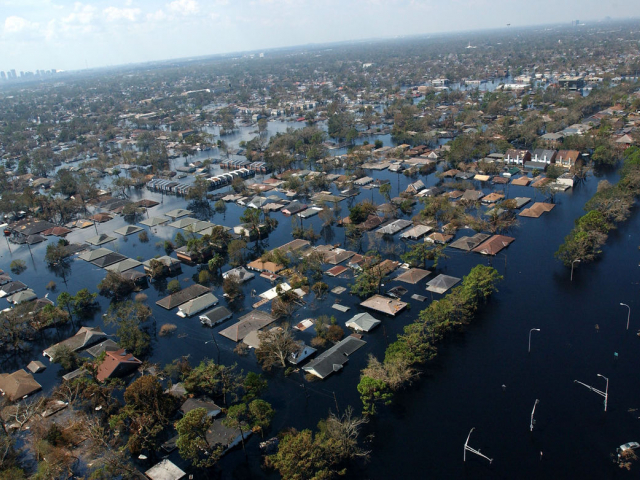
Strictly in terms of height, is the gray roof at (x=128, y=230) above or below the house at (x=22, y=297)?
above

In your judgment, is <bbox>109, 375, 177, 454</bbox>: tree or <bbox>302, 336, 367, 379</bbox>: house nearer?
<bbox>109, 375, 177, 454</bbox>: tree

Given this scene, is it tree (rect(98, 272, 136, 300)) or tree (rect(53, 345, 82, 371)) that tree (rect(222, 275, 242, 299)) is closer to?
tree (rect(98, 272, 136, 300))

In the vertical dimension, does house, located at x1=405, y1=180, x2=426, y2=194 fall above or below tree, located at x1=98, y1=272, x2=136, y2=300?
above

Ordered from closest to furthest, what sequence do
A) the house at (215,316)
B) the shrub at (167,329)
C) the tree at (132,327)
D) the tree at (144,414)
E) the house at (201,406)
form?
the tree at (144,414) < the house at (201,406) < the tree at (132,327) < the shrub at (167,329) < the house at (215,316)

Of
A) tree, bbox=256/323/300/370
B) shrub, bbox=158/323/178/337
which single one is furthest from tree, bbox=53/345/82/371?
tree, bbox=256/323/300/370

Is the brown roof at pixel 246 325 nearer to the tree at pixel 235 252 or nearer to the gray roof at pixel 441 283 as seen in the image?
the tree at pixel 235 252

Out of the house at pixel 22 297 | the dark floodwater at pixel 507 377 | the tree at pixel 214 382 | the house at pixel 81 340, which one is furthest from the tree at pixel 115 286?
the tree at pixel 214 382

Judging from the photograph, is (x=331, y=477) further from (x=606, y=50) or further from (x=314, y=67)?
(x=314, y=67)
